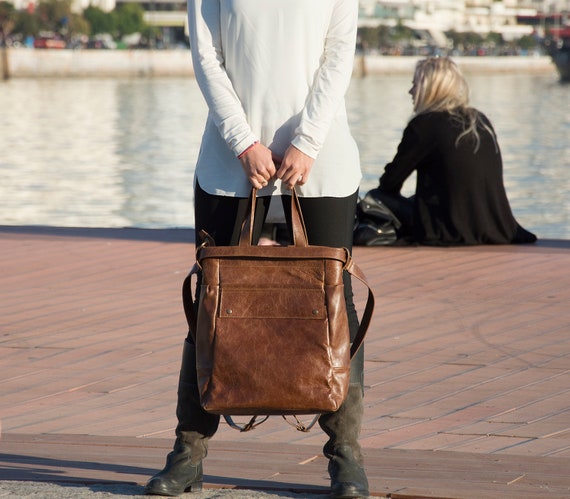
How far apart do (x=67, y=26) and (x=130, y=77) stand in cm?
1263

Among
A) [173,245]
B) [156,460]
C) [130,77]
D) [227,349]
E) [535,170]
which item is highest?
[227,349]

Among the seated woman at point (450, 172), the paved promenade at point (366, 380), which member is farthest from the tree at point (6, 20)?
the paved promenade at point (366, 380)

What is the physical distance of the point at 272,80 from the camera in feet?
8.98

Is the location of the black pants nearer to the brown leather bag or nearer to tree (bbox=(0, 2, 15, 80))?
the brown leather bag

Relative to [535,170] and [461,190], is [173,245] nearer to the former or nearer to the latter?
[461,190]

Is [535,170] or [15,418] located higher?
[15,418]

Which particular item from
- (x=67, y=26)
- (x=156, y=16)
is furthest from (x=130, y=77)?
(x=156, y=16)

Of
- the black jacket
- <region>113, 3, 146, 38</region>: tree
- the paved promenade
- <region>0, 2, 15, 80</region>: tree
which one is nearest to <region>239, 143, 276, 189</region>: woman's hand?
the paved promenade

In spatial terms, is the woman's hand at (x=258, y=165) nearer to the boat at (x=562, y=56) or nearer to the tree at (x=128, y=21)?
the boat at (x=562, y=56)

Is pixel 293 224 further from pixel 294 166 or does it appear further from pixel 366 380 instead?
pixel 366 380

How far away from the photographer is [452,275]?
612 cm

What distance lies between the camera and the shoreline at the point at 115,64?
77250mm

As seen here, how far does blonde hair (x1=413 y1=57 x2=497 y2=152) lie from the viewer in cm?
679

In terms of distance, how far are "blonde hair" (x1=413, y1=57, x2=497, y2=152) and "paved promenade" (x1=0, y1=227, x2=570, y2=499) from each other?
705 millimetres
